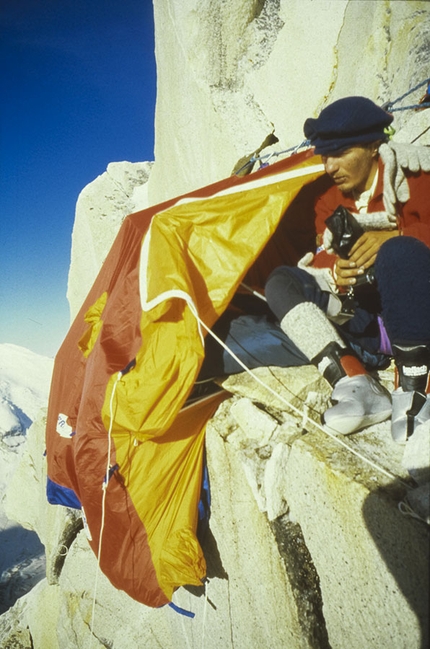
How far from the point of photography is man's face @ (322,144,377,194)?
155 cm

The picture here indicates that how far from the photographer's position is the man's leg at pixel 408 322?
125 centimetres

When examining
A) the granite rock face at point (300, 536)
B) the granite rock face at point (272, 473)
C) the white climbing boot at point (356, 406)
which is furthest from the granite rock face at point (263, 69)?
the granite rock face at point (300, 536)

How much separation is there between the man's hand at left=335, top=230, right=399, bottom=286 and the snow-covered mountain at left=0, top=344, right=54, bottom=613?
5.89 meters

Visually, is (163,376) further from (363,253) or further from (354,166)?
(354,166)

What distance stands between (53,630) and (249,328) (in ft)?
20.7

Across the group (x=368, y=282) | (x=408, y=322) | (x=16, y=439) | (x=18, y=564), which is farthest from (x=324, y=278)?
(x=16, y=439)

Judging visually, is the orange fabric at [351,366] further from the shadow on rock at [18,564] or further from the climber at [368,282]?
the shadow on rock at [18,564]

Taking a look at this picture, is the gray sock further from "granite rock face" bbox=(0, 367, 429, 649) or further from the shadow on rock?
the shadow on rock

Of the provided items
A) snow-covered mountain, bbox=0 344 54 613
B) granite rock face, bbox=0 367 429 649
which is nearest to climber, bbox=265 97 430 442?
granite rock face, bbox=0 367 429 649

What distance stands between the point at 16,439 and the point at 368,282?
4101cm

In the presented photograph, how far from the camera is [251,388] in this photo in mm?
1920

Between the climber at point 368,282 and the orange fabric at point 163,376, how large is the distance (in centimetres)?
34

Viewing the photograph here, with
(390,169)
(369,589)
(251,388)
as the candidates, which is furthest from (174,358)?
(390,169)

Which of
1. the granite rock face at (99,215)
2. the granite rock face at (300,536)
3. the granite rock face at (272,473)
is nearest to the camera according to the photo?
the granite rock face at (300,536)
